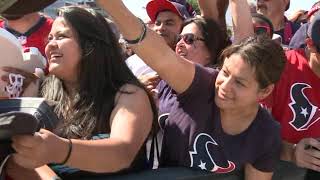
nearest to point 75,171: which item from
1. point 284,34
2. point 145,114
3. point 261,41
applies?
point 145,114

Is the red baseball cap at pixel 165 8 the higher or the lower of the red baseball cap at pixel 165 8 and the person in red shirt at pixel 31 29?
the higher

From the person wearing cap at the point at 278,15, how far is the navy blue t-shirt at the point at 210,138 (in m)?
2.30

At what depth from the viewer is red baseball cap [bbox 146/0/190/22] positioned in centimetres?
323

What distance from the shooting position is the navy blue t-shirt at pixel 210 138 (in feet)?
6.29

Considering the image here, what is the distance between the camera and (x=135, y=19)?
5.76ft

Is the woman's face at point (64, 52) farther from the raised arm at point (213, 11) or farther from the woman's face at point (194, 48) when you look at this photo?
the raised arm at point (213, 11)

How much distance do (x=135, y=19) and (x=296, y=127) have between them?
3.14 feet

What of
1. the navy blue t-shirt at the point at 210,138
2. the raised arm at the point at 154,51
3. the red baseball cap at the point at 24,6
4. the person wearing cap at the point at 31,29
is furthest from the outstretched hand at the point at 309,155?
the person wearing cap at the point at 31,29

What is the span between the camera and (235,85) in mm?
1920

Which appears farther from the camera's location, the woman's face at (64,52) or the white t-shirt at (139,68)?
the white t-shirt at (139,68)

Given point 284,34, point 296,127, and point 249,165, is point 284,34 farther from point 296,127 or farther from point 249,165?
point 249,165

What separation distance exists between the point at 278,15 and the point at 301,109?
206 centimetres

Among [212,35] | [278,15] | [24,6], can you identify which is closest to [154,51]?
[24,6]

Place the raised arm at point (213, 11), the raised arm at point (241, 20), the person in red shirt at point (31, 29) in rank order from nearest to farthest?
the raised arm at point (241, 20), the raised arm at point (213, 11), the person in red shirt at point (31, 29)
